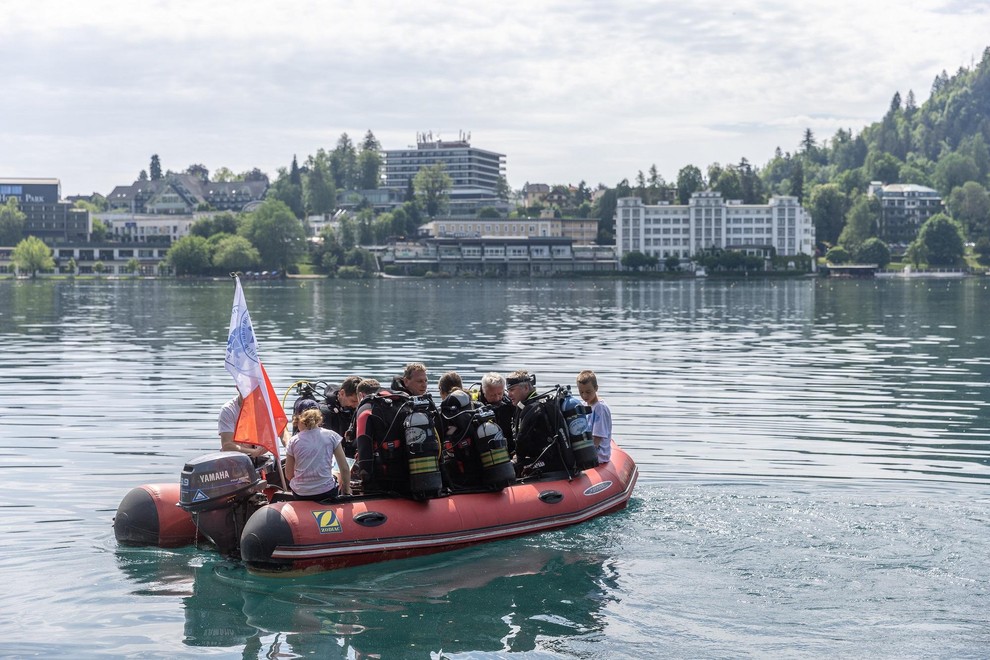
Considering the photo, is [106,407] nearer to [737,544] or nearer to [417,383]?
[417,383]

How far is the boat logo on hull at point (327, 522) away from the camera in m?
13.8

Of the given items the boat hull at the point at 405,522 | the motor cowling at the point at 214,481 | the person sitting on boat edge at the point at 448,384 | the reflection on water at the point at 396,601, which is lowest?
the reflection on water at the point at 396,601

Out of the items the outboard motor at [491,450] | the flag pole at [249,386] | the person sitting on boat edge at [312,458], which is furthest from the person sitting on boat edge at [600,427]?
the flag pole at [249,386]

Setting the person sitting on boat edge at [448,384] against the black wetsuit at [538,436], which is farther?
the black wetsuit at [538,436]

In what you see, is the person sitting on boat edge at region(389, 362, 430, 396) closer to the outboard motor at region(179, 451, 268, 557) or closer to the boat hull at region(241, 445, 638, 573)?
the boat hull at region(241, 445, 638, 573)

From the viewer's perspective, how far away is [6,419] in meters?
25.6

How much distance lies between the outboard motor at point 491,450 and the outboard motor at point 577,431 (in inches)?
52.4

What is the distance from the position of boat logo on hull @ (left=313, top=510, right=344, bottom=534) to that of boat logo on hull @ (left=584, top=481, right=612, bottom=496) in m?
3.90

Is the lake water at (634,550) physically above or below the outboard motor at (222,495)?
below

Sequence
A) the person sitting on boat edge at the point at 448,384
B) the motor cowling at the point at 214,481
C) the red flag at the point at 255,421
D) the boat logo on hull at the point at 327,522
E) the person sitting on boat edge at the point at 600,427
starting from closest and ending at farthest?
the boat logo on hull at the point at 327,522 < the motor cowling at the point at 214,481 < the red flag at the point at 255,421 < the person sitting on boat edge at the point at 448,384 < the person sitting on boat edge at the point at 600,427

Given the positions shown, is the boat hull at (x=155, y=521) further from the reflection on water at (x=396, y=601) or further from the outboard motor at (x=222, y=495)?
the outboard motor at (x=222, y=495)

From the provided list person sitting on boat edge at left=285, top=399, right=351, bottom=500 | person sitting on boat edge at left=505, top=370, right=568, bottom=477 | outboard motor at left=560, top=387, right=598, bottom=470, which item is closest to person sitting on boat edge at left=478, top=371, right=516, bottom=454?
person sitting on boat edge at left=505, top=370, right=568, bottom=477

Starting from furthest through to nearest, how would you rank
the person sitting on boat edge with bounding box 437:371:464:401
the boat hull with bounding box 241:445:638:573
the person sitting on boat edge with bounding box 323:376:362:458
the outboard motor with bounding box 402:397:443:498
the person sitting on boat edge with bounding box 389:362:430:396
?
the person sitting on boat edge with bounding box 323:376:362:458
the person sitting on boat edge with bounding box 437:371:464:401
the person sitting on boat edge with bounding box 389:362:430:396
the outboard motor with bounding box 402:397:443:498
the boat hull with bounding box 241:445:638:573

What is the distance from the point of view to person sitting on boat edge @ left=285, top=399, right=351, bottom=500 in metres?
13.9
